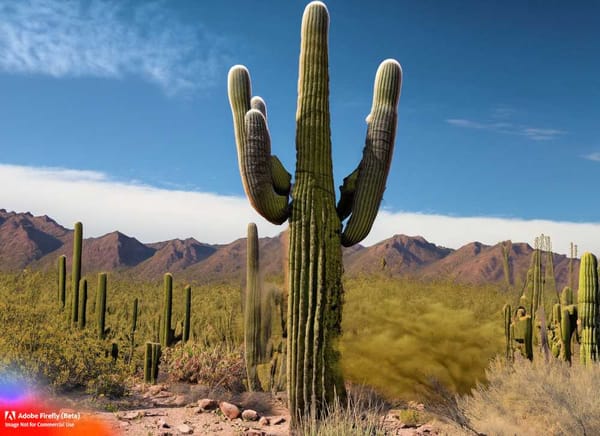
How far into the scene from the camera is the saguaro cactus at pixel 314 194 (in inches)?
347

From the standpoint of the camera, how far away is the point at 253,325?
13.1m

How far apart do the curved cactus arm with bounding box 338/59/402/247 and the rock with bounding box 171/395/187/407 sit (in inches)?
185

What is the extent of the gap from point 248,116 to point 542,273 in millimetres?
16854

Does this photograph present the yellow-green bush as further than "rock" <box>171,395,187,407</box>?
No

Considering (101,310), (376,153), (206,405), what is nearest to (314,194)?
(376,153)

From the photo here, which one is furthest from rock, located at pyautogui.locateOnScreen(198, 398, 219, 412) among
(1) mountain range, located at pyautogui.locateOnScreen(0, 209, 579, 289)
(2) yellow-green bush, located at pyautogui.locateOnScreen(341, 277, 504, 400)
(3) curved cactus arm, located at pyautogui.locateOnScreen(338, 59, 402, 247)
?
(1) mountain range, located at pyautogui.locateOnScreen(0, 209, 579, 289)

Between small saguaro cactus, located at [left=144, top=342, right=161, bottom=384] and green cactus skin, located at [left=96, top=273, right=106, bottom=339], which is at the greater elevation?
green cactus skin, located at [left=96, top=273, right=106, bottom=339]

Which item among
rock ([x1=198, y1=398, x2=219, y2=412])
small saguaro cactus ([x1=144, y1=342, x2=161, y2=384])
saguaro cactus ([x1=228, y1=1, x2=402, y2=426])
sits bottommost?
rock ([x1=198, y1=398, x2=219, y2=412])

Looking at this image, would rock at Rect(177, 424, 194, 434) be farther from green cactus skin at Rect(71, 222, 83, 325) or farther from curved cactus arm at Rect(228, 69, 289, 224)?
green cactus skin at Rect(71, 222, 83, 325)

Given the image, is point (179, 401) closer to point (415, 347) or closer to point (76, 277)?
point (415, 347)

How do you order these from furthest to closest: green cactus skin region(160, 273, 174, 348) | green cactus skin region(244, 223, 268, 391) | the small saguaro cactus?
green cactus skin region(160, 273, 174, 348) < the small saguaro cactus < green cactus skin region(244, 223, 268, 391)

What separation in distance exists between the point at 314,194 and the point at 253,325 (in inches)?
188

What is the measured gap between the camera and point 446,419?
8727 mm

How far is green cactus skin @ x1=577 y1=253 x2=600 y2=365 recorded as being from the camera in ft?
48.4
